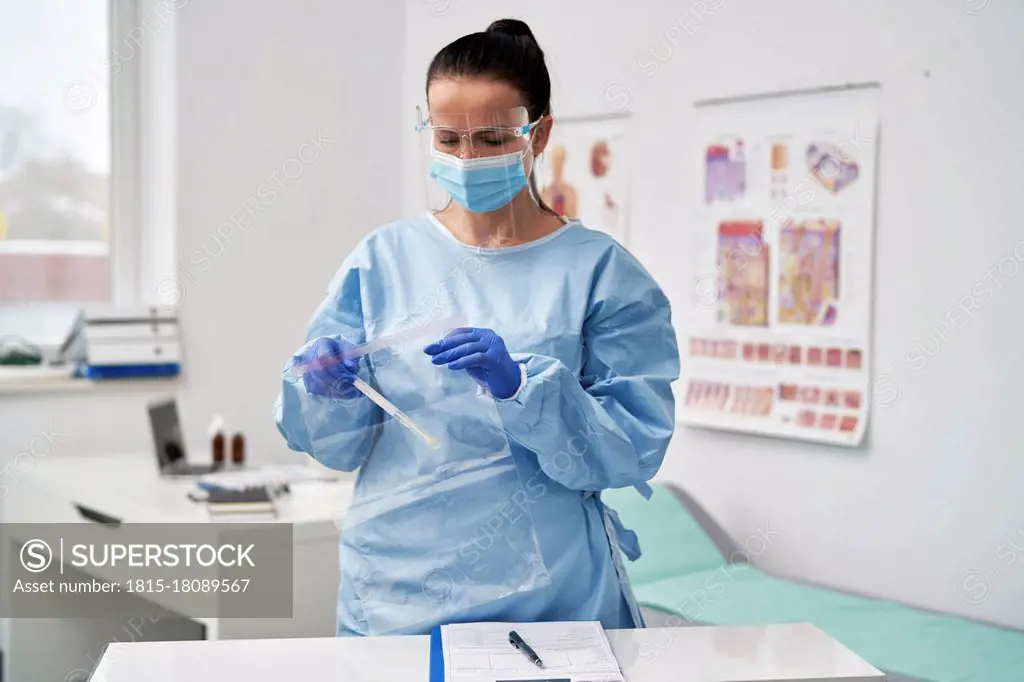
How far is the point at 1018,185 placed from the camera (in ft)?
8.29

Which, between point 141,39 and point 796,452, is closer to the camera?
point 796,452

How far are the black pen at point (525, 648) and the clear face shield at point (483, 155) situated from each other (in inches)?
23.1

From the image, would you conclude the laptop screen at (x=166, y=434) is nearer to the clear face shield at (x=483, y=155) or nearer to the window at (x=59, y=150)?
the window at (x=59, y=150)

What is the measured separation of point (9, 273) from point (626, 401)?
3.07 metres

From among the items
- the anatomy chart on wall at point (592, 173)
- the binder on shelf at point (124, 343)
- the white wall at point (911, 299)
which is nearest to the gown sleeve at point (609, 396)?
the white wall at point (911, 299)

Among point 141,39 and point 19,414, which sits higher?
point 141,39

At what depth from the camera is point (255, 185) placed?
395 cm

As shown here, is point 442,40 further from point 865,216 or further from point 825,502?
point 825,502

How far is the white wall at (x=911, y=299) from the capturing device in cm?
257

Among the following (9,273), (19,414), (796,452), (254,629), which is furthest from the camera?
(9,273)

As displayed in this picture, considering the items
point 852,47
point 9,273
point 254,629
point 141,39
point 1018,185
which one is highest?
point 141,39

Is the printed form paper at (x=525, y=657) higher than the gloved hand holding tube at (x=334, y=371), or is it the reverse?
the gloved hand holding tube at (x=334, y=371)

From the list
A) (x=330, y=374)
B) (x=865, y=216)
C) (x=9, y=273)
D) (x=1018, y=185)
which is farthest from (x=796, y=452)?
(x=9, y=273)

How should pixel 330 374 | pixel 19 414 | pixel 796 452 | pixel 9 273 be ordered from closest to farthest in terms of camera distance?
1. pixel 330 374
2. pixel 796 452
3. pixel 19 414
4. pixel 9 273
